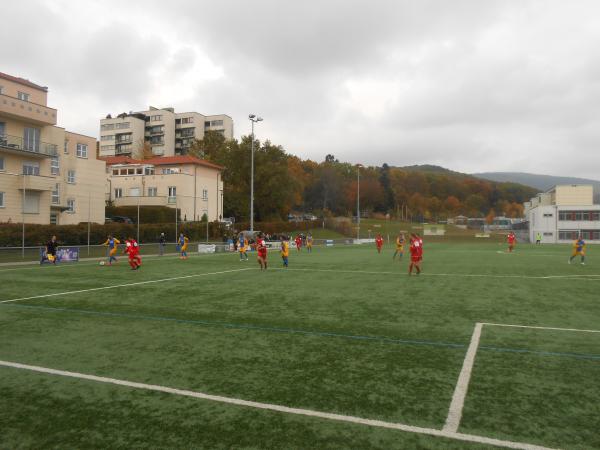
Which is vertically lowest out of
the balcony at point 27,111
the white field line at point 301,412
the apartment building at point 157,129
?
the white field line at point 301,412

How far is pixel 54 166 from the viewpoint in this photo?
39.3 meters

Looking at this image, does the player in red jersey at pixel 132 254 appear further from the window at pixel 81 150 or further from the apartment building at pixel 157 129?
the apartment building at pixel 157 129

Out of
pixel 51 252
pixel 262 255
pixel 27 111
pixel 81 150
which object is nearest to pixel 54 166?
pixel 81 150

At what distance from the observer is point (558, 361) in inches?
253

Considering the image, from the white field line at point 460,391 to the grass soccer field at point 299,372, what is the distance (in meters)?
0.02

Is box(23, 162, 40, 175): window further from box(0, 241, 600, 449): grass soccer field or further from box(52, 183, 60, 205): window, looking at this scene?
box(0, 241, 600, 449): grass soccer field

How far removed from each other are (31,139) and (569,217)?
275 feet

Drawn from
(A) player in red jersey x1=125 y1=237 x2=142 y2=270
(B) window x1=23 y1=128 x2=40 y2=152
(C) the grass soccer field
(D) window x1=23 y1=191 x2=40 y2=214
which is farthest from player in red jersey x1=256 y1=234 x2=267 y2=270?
(B) window x1=23 y1=128 x2=40 y2=152

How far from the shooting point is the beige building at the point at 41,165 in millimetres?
33906

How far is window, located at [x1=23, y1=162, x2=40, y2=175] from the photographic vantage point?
36.0m

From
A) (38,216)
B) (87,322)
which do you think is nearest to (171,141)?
(38,216)

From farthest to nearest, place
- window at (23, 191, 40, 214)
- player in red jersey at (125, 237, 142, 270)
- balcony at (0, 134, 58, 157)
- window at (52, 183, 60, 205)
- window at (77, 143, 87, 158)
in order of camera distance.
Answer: window at (77, 143, 87, 158) < window at (52, 183, 60, 205) < window at (23, 191, 40, 214) < balcony at (0, 134, 58, 157) < player in red jersey at (125, 237, 142, 270)

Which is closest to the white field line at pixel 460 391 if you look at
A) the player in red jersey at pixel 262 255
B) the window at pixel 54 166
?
the player in red jersey at pixel 262 255

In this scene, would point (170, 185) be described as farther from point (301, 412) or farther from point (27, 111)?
point (301, 412)
